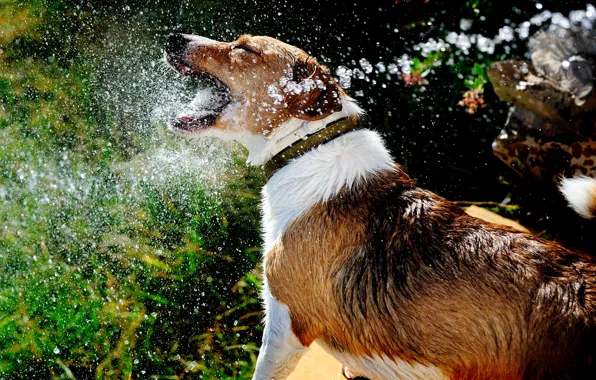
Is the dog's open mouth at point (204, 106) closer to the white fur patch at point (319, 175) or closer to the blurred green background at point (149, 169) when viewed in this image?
the white fur patch at point (319, 175)

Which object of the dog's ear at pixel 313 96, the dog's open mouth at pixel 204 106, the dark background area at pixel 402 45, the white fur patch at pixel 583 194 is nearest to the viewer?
the white fur patch at pixel 583 194

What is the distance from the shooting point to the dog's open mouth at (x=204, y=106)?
8.57 feet

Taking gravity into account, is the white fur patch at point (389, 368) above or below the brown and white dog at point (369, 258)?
below

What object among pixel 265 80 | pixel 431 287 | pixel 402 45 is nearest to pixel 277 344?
pixel 431 287

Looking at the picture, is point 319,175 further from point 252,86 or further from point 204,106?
point 204,106

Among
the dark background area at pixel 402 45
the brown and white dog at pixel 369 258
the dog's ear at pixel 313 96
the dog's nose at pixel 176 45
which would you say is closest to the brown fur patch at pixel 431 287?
the brown and white dog at pixel 369 258

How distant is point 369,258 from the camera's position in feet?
7.32

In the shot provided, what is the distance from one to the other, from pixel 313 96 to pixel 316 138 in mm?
185

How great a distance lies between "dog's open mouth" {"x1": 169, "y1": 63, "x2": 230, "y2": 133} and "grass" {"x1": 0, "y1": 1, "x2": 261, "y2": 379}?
1.23m

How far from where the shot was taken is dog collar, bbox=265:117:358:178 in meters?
2.43

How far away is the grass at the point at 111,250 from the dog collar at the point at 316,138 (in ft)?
4.35

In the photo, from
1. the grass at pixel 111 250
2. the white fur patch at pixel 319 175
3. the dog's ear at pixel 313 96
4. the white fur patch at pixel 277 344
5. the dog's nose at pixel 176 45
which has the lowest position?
the grass at pixel 111 250

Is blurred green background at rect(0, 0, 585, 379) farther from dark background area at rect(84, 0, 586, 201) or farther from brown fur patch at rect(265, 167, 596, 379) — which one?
brown fur patch at rect(265, 167, 596, 379)

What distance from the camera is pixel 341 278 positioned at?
2.25 meters
